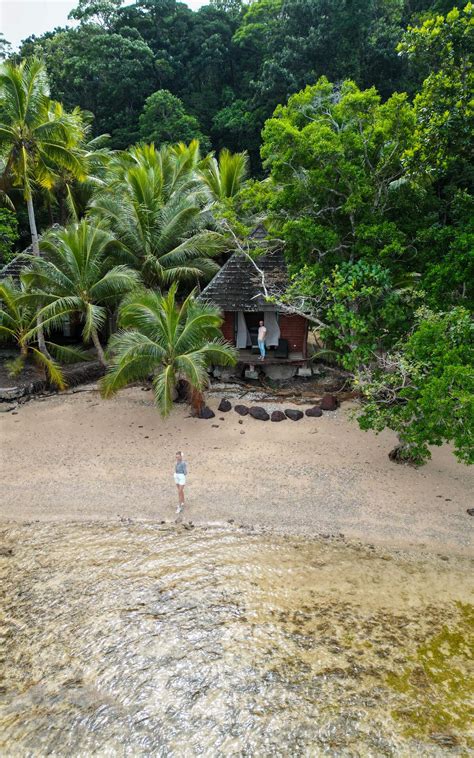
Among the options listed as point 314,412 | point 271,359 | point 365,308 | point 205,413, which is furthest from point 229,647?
point 271,359

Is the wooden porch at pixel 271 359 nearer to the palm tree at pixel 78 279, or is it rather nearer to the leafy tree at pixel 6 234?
the palm tree at pixel 78 279

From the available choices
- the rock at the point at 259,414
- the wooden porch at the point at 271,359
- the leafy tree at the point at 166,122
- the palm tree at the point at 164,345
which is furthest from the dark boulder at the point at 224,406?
the leafy tree at the point at 166,122

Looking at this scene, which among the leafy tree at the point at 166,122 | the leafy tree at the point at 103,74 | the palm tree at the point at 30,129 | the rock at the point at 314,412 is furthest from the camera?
the leafy tree at the point at 103,74

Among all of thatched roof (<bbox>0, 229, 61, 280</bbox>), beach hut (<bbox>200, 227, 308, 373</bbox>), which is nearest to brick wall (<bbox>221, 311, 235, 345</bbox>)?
beach hut (<bbox>200, 227, 308, 373</bbox>)

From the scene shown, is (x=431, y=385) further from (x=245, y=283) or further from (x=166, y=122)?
(x=166, y=122)

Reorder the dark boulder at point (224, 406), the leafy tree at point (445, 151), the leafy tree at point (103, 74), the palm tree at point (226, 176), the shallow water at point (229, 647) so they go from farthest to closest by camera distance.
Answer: the leafy tree at point (103, 74), the palm tree at point (226, 176), the dark boulder at point (224, 406), the leafy tree at point (445, 151), the shallow water at point (229, 647)

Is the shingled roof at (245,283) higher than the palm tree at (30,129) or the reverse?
the reverse

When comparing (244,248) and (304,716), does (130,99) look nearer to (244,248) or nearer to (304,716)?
(244,248)
